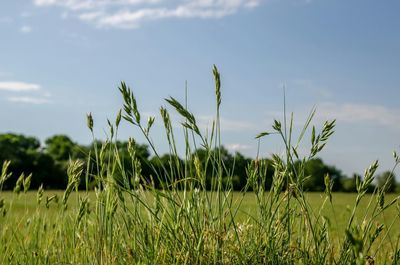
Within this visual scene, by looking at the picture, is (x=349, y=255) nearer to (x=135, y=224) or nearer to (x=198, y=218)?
(x=198, y=218)

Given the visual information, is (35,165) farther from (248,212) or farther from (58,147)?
(248,212)

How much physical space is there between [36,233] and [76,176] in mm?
865

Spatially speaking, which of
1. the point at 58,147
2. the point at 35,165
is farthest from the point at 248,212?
the point at 58,147

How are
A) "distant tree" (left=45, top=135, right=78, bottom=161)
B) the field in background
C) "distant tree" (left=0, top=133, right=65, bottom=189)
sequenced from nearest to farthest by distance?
1. the field in background
2. "distant tree" (left=0, top=133, right=65, bottom=189)
3. "distant tree" (left=45, top=135, right=78, bottom=161)

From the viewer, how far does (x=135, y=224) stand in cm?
224

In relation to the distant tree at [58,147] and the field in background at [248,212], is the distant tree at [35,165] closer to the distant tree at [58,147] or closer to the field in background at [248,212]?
the distant tree at [58,147]

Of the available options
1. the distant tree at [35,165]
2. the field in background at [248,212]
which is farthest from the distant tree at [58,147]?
the field in background at [248,212]

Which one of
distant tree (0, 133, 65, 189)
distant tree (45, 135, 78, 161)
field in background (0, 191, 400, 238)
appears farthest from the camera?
distant tree (45, 135, 78, 161)

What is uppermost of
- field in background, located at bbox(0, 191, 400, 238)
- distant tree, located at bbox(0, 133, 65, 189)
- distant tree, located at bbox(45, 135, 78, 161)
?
distant tree, located at bbox(45, 135, 78, 161)

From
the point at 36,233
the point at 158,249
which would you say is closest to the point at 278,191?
the point at 158,249

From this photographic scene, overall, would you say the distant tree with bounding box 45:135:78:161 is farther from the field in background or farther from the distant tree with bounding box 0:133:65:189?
the field in background

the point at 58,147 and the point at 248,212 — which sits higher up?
the point at 58,147

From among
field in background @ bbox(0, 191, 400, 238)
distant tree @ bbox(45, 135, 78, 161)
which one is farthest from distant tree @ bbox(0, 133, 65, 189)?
field in background @ bbox(0, 191, 400, 238)

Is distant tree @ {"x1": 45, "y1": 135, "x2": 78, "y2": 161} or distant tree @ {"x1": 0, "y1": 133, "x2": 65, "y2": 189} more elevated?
distant tree @ {"x1": 45, "y1": 135, "x2": 78, "y2": 161}
